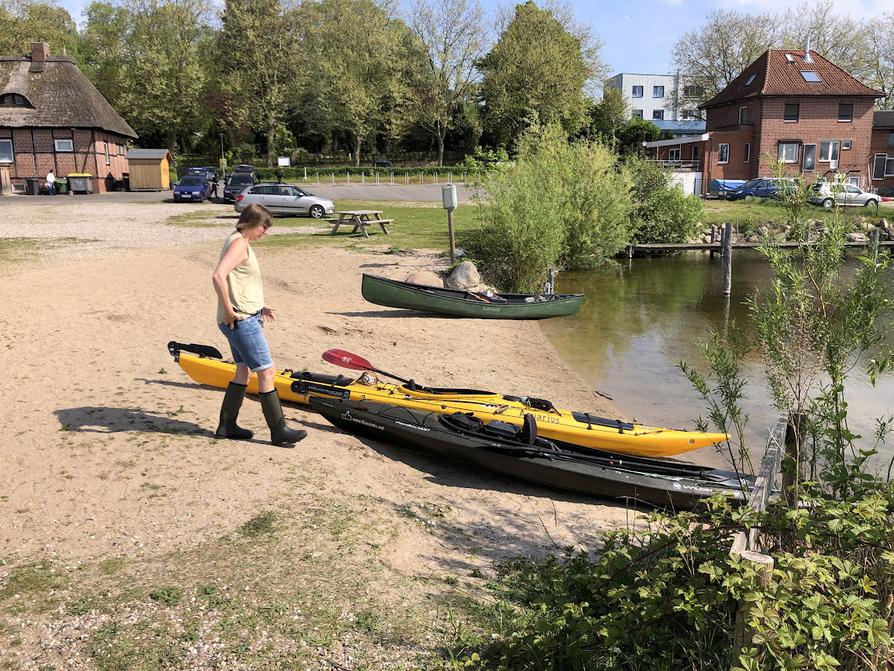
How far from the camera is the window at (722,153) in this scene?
1820 inches

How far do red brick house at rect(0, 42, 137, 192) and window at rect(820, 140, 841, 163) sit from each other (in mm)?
42807

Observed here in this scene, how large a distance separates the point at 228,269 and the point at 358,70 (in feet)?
186

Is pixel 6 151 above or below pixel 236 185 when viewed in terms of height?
above

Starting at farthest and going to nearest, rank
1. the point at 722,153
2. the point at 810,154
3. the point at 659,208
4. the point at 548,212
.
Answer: the point at 722,153, the point at 810,154, the point at 659,208, the point at 548,212

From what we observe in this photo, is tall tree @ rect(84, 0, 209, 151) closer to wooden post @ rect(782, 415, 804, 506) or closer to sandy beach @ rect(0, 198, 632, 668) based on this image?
sandy beach @ rect(0, 198, 632, 668)

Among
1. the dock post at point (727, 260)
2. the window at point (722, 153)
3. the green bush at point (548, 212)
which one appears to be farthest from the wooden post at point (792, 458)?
the window at point (722, 153)

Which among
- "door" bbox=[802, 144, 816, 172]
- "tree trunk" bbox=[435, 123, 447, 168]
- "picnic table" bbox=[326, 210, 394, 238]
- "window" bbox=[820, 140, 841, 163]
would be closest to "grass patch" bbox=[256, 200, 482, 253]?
"picnic table" bbox=[326, 210, 394, 238]

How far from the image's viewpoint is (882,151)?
47531mm

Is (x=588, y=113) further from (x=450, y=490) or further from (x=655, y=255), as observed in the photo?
(x=450, y=490)

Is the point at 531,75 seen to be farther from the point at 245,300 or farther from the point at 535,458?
the point at 245,300

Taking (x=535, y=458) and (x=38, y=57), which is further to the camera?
(x=38, y=57)

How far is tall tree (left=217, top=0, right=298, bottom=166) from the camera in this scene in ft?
178

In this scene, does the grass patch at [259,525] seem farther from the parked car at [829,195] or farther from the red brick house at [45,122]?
the red brick house at [45,122]

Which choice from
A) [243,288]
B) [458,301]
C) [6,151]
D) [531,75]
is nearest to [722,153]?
[531,75]
